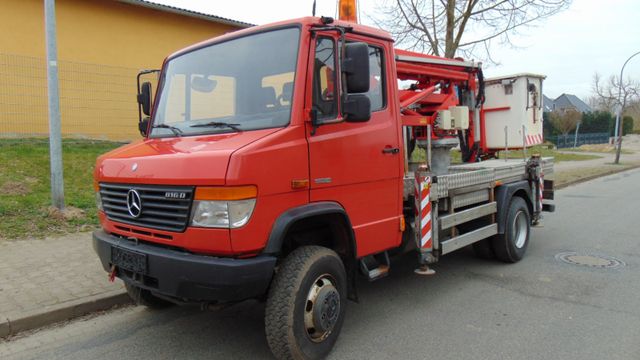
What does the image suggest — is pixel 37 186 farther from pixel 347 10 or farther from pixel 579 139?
pixel 579 139

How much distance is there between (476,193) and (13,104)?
1007cm

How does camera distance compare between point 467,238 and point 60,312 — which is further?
point 467,238

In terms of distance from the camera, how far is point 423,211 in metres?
4.58

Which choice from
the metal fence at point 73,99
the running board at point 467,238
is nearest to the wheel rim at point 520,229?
the running board at point 467,238

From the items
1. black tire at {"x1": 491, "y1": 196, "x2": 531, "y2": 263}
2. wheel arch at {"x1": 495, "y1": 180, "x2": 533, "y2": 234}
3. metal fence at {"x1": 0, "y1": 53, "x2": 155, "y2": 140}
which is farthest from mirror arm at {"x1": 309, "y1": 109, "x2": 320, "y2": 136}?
metal fence at {"x1": 0, "y1": 53, "x2": 155, "y2": 140}

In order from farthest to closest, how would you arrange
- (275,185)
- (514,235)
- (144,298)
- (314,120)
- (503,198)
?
(514,235), (503,198), (144,298), (314,120), (275,185)

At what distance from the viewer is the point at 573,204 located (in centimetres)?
1130

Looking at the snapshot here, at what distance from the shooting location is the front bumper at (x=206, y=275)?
9.91ft

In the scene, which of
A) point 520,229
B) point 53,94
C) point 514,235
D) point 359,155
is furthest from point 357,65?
point 53,94

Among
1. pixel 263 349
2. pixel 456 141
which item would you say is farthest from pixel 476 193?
pixel 263 349

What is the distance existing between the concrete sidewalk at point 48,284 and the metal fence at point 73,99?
5.68 metres

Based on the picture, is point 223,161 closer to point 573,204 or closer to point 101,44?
point 573,204

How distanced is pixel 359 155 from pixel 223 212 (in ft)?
4.40

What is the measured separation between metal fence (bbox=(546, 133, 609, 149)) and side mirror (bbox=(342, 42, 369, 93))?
45.0m
